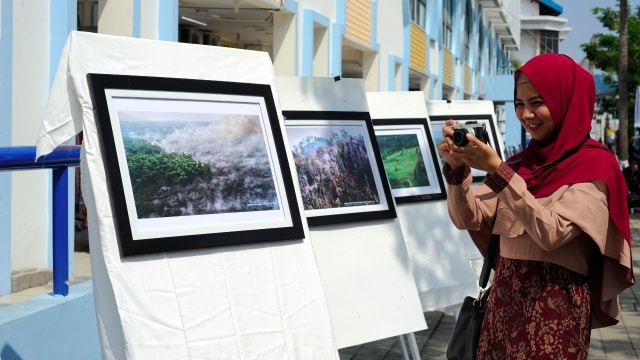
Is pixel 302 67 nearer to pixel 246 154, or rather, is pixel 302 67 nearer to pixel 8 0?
pixel 8 0

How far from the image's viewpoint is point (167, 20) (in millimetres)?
8727

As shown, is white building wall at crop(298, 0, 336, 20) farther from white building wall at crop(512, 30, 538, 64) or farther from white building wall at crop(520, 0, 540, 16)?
white building wall at crop(520, 0, 540, 16)

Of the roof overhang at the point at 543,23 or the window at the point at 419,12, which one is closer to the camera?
the window at the point at 419,12

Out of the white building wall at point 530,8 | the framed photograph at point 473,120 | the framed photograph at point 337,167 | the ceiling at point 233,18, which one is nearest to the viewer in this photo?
the framed photograph at point 337,167

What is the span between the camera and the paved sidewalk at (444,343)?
6473 millimetres

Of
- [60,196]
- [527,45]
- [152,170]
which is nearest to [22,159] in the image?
[60,196]

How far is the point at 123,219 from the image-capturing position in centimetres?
300

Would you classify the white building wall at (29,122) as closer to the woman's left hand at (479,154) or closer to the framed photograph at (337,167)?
the framed photograph at (337,167)

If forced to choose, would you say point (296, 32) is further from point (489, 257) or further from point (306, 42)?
point (489, 257)

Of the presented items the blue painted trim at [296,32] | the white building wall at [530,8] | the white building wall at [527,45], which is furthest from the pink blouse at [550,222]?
the white building wall at [530,8]

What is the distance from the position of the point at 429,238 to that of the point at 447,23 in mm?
24229

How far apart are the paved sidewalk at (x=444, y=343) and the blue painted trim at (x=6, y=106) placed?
2.49m

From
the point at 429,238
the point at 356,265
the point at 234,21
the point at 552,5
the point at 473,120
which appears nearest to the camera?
the point at 356,265

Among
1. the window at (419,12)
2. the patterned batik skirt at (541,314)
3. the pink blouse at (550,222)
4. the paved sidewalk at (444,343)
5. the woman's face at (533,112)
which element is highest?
the window at (419,12)
